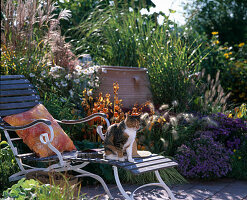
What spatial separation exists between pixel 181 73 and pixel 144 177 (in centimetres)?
191

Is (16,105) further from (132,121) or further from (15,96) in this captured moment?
(132,121)

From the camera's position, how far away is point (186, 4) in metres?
13.1

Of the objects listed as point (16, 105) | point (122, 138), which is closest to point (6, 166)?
point (16, 105)

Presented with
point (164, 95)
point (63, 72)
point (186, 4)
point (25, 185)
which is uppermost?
point (186, 4)

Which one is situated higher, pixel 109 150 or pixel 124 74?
pixel 124 74

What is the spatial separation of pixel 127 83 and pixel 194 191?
2.18m

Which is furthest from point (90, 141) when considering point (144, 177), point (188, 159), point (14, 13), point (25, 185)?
point (14, 13)

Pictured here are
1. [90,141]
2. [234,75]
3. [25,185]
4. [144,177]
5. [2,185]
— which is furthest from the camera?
[234,75]

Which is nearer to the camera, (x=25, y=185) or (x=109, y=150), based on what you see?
(x=25, y=185)

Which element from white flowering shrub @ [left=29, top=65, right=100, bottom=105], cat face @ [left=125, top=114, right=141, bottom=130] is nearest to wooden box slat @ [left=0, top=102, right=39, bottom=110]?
white flowering shrub @ [left=29, top=65, right=100, bottom=105]

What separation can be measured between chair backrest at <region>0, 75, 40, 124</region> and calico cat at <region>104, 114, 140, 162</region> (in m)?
1.31

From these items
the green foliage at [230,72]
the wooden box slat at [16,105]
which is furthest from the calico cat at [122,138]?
the green foliage at [230,72]

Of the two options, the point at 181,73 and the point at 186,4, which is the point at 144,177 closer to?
the point at 181,73

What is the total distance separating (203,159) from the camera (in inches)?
175
